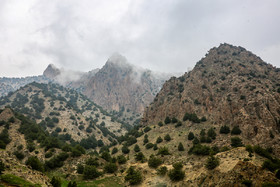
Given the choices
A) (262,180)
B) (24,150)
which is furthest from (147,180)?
(24,150)

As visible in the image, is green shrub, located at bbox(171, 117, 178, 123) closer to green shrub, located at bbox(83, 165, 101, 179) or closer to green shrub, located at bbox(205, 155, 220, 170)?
green shrub, located at bbox(205, 155, 220, 170)

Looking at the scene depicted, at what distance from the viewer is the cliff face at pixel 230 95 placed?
53062 mm

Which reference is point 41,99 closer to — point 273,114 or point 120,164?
point 120,164

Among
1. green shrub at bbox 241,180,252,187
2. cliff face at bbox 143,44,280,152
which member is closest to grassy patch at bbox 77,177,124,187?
green shrub at bbox 241,180,252,187

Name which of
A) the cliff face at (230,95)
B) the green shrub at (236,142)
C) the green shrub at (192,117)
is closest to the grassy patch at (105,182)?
the green shrub at (236,142)

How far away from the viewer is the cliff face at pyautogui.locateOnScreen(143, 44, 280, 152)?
53.1 m

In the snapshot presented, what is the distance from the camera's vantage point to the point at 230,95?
6994cm

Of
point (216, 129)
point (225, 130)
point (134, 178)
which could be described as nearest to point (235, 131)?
point (225, 130)

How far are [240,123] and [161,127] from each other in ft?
116

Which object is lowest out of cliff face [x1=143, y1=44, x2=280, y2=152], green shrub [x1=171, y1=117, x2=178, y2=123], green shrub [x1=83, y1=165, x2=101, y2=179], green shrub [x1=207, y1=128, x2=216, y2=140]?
green shrub [x1=83, y1=165, x2=101, y2=179]

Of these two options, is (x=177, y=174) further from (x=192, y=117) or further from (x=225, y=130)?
(x=192, y=117)

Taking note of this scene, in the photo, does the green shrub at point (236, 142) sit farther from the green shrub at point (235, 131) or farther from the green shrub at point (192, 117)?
the green shrub at point (192, 117)

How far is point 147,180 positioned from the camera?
40000 mm

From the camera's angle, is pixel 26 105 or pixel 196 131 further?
pixel 26 105
